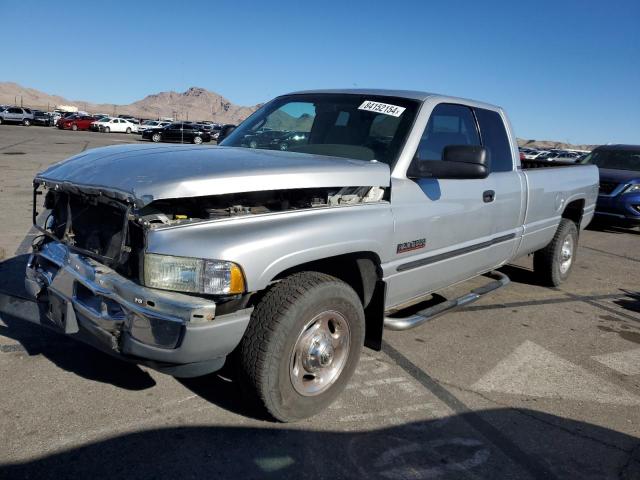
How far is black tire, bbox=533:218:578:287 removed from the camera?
239 inches

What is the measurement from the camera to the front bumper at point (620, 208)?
10.5 m

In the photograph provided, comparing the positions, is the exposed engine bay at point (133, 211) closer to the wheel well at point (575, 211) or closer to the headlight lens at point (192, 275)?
the headlight lens at point (192, 275)

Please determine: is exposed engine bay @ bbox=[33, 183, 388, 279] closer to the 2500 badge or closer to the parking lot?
the 2500 badge

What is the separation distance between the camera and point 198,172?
9.02 ft

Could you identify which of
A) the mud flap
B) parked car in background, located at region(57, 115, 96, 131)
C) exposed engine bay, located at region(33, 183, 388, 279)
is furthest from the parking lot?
parked car in background, located at region(57, 115, 96, 131)

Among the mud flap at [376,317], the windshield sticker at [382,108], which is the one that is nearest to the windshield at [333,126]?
the windshield sticker at [382,108]

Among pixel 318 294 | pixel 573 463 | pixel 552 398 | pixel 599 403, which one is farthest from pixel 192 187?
pixel 599 403

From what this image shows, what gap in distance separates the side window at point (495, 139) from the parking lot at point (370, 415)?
1469 mm

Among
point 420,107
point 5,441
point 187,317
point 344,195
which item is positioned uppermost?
point 420,107

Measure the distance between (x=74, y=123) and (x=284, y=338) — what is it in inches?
2033

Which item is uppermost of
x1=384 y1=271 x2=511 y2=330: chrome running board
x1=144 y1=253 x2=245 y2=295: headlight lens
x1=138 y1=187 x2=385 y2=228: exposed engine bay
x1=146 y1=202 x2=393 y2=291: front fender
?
x1=138 y1=187 x2=385 y2=228: exposed engine bay

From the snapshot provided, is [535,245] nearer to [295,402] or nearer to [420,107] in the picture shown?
[420,107]

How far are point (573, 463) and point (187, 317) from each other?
2115 mm

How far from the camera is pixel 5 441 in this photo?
269 centimetres
